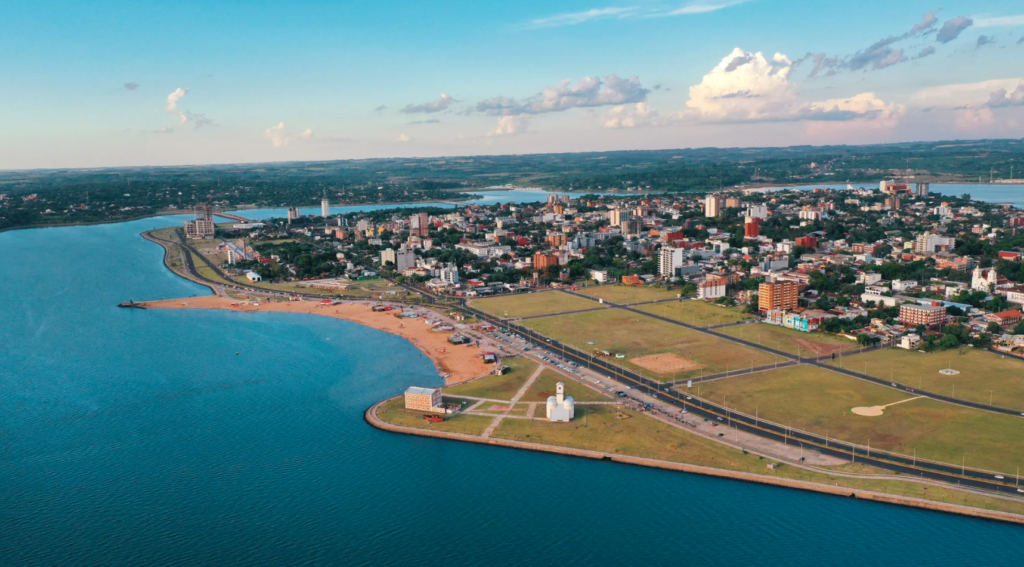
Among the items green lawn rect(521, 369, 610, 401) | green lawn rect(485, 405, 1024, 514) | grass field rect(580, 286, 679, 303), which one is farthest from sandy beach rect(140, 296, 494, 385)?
grass field rect(580, 286, 679, 303)

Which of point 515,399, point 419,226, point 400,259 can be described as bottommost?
point 515,399

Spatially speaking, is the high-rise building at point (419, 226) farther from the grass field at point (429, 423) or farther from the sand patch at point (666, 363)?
the grass field at point (429, 423)

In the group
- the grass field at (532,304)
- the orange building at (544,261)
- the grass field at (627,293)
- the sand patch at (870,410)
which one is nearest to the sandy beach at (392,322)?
the grass field at (532,304)

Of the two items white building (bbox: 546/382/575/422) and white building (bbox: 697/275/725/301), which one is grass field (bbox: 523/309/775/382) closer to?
white building (bbox: 546/382/575/422)

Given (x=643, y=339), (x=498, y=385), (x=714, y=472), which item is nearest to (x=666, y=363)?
(x=643, y=339)

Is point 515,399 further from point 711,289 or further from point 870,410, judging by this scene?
point 711,289

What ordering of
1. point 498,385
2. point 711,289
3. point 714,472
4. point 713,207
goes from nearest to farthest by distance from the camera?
point 714,472 < point 498,385 < point 711,289 < point 713,207
